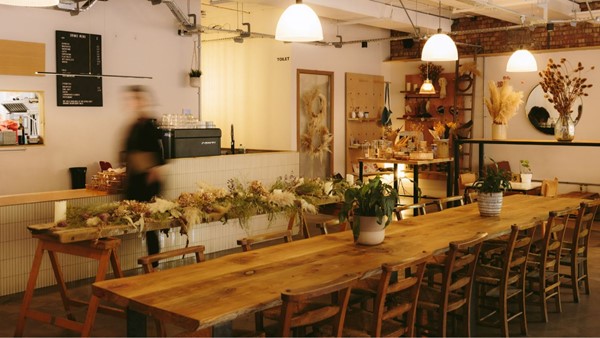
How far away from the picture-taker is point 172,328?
512 cm

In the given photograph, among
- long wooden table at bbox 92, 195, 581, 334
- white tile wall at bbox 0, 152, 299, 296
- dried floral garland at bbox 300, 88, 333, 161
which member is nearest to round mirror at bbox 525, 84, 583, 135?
dried floral garland at bbox 300, 88, 333, 161

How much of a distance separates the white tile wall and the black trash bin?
1611 mm

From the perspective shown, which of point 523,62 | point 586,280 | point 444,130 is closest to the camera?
point 586,280

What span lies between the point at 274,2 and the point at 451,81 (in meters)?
4.56

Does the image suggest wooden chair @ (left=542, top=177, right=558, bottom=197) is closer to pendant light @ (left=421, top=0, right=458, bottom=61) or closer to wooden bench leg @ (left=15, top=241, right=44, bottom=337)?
pendant light @ (left=421, top=0, right=458, bottom=61)

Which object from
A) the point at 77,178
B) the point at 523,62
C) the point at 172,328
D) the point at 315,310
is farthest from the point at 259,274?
the point at 77,178

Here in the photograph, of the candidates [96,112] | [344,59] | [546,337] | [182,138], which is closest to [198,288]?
[546,337]

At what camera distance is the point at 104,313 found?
502 centimetres

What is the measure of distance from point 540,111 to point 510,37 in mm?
1460

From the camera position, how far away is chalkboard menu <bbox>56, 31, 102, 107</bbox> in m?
8.17

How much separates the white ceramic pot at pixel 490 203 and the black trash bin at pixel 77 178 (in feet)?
16.2

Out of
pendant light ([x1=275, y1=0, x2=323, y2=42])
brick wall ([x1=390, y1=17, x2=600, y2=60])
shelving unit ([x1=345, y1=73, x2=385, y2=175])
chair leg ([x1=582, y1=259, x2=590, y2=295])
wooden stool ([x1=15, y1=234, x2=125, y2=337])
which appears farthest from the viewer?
shelving unit ([x1=345, y1=73, x2=385, y2=175])

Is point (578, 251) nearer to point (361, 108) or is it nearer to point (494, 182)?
point (494, 182)

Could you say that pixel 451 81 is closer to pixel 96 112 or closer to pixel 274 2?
pixel 274 2
